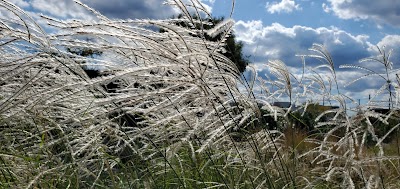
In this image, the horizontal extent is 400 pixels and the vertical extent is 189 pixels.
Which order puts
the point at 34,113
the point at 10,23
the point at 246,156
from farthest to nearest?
the point at 246,156 → the point at 34,113 → the point at 10,23

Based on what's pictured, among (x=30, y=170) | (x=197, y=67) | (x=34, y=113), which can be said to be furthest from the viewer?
(x=34, y=113)

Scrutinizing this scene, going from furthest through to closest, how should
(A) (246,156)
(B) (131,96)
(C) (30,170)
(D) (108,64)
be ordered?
(A) (246,156)
(C) (30,170)
(D) (108,64)
(B) (131,96)

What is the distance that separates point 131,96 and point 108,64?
720 mm

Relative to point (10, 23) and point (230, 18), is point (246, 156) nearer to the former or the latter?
point (230, 18)

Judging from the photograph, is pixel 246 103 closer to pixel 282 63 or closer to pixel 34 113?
pixel 282 63

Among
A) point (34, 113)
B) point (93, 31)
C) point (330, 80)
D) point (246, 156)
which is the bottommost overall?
point (246, 156)

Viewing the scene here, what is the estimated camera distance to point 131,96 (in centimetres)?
162

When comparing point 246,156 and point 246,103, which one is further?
point 246,156

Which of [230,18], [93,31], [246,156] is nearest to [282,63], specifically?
[230,18]

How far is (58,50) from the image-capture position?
2070 millimetres

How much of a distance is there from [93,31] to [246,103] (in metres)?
0.81

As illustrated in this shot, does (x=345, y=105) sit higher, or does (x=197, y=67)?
(x=197, y=67)

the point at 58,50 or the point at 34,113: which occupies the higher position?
the point at 58,50

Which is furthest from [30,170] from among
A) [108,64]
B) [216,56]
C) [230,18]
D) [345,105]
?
[345,105]
